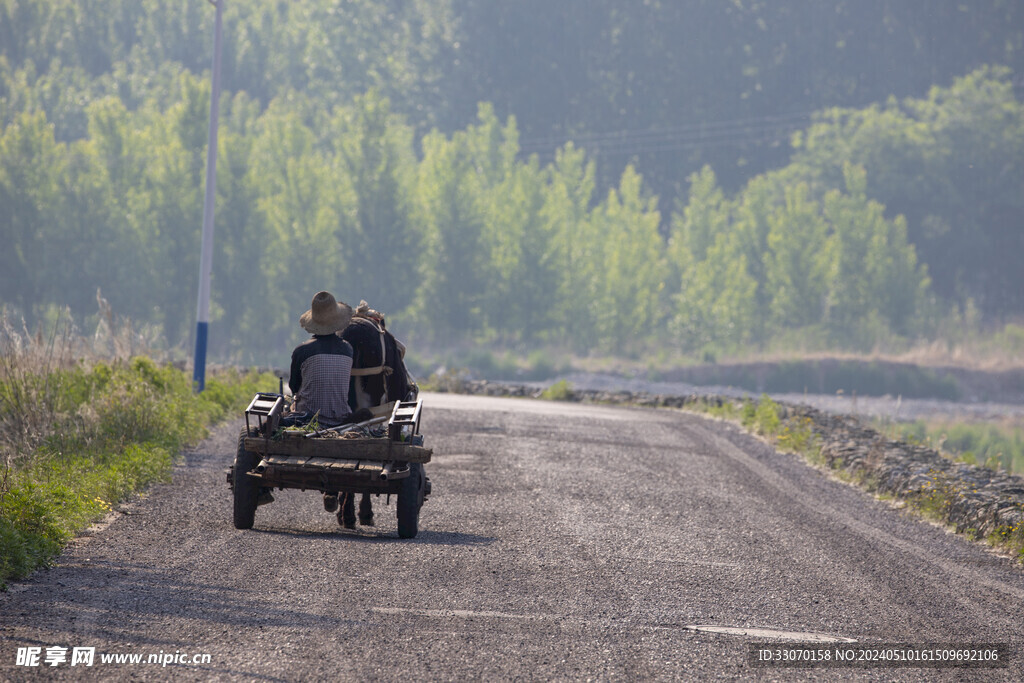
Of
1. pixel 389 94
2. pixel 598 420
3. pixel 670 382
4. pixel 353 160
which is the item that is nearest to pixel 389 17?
pixel 389 94

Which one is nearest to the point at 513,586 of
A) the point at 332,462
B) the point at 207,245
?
the point at 332,462

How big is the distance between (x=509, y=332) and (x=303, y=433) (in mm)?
62177

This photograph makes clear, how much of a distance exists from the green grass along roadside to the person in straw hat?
2.22 metres

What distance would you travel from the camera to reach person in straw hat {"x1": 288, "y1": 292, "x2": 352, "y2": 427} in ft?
34.2

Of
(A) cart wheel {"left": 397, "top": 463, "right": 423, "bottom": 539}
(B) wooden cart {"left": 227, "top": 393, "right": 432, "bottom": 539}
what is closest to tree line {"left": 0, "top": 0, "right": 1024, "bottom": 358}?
(B) wooden cart {"left": 227, "top": 393, "right": 432, "bottom": 539}

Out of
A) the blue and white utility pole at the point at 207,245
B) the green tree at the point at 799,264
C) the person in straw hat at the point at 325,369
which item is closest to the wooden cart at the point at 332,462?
the person in straw hat at the point at 325,369

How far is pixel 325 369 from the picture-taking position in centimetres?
1044

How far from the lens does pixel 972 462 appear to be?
19.5 metres

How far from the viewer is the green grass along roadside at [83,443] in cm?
899

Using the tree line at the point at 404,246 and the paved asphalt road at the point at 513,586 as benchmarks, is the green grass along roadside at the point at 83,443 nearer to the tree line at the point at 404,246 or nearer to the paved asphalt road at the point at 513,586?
the paved asphalt road at the point at 513,586

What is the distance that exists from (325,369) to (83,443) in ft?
15.9

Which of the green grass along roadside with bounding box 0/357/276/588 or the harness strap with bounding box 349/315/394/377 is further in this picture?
the harness strap with bounding box 349/315/394/377

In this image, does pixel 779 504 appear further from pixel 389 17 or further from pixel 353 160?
pixel 389 17

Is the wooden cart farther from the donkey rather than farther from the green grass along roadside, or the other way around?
the green grass along roadside
